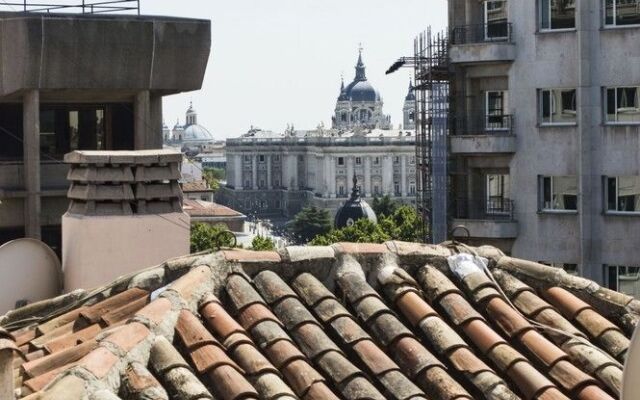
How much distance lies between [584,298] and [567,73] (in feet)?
79.2

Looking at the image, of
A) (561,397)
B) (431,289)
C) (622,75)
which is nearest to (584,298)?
(431,289)

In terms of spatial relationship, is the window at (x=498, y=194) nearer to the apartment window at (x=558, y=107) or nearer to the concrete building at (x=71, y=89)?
the apartment window at (x=558, y=107)

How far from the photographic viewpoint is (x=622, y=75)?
112 feet

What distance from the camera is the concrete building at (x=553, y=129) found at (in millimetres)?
34219

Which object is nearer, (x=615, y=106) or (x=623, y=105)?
(x=623, y=105)

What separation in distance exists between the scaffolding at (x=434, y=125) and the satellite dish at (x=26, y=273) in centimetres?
2400

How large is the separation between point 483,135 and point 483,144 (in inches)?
9.2

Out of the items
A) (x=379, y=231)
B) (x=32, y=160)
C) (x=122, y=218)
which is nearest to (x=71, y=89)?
(x=32, y=160)

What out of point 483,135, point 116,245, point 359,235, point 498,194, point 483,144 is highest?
point 483,135

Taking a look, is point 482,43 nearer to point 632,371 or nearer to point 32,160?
point 32,160

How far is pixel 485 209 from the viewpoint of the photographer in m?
37.3

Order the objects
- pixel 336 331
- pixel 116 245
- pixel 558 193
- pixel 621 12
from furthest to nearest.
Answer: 1. pixel 558 193
2. pixel 621 12
3. pixel 116 245
4. pixel 336 331

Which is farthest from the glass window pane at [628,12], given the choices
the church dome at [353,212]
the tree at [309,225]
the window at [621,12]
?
the tree at [309,225]

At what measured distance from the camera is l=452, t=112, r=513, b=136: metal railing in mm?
36375
